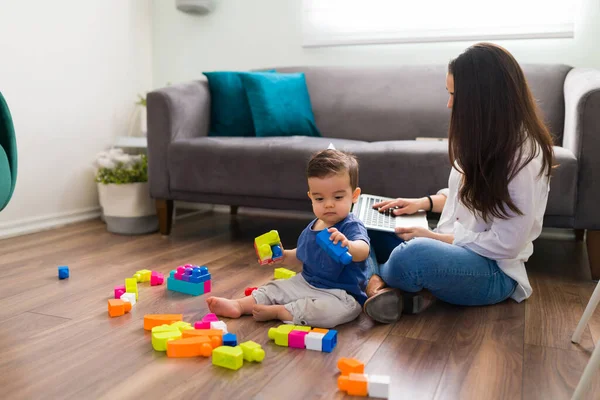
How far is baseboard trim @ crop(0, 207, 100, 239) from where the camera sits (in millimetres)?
2703

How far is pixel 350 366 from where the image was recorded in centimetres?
121

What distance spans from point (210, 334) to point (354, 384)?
0.42m

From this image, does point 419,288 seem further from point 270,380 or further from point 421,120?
point 421,120

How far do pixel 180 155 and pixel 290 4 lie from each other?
127 cm

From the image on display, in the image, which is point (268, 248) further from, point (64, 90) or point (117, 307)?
point (64, 90)

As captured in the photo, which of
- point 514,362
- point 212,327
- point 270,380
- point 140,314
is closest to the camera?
point 270,380

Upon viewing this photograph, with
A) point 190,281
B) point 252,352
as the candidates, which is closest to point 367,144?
point 190,281

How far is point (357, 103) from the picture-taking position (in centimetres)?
294

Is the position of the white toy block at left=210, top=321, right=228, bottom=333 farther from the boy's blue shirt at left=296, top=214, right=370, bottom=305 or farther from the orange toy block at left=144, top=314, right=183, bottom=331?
the boy's blue shirt at left=296, top=214, right=370, bottom=305

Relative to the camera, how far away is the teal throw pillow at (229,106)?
289cm

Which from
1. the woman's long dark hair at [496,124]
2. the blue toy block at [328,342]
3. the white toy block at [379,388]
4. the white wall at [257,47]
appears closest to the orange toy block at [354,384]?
the white toy block at [379,388]

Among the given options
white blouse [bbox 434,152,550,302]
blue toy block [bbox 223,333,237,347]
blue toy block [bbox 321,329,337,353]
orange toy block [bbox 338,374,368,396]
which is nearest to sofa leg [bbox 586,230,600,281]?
white blouse [bbox 434,152,550,302]

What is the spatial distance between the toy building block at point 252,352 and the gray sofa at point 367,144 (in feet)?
3.81

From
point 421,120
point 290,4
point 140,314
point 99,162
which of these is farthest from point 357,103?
point 140,314
